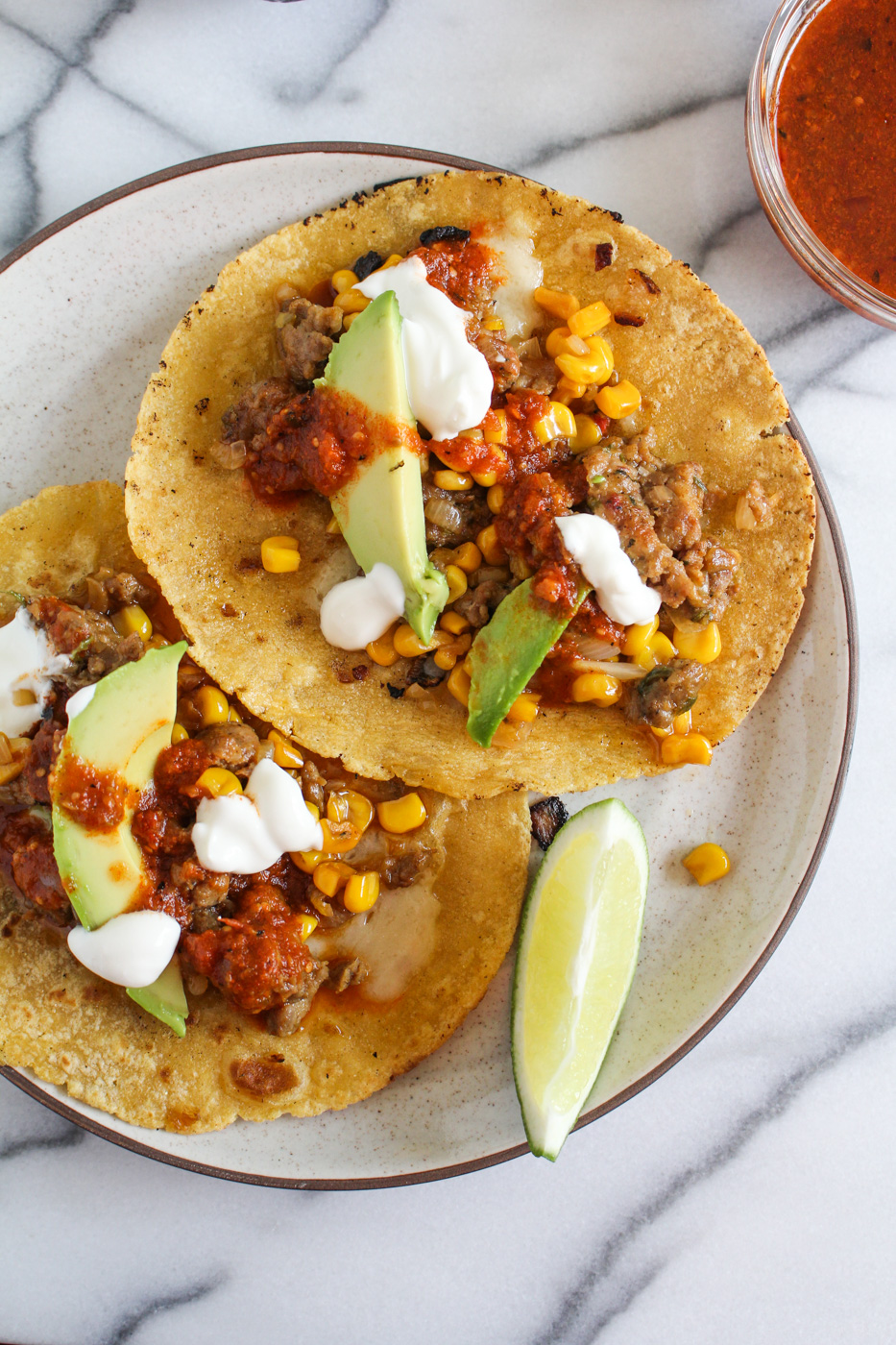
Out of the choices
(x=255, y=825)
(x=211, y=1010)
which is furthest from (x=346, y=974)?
(x=255, y=825)

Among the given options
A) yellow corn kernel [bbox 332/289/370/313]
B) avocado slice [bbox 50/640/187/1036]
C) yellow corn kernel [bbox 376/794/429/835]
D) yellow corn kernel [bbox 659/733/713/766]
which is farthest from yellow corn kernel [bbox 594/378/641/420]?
avocado slice [bbox 50/640/187/1036]

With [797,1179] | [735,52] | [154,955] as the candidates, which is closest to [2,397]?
[154,955]

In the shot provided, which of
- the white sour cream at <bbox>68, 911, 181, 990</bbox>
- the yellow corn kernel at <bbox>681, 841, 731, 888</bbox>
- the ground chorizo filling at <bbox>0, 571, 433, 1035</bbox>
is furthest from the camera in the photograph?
the yellow corn kernel at <bbox>681, 841, 731, 888</bbox>

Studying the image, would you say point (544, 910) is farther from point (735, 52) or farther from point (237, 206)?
point (735, 52)

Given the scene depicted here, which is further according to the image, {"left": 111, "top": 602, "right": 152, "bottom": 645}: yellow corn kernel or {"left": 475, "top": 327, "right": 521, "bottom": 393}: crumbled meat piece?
{"left": 111, "top": 602, "right": 152, "bottom": 645}: yellow corn kernel

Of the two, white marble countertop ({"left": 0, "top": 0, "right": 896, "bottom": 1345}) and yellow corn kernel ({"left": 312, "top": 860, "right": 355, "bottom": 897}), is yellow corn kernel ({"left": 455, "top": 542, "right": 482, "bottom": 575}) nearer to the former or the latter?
yellow corn kernel ({"left": 312, "top": 860, "right": 355, "bottom": 897})

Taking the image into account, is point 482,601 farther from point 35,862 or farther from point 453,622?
point 35,862

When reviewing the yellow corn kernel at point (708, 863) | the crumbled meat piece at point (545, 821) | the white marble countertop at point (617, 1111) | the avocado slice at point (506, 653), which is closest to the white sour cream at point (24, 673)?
the avocado slice at point (506, 653)
